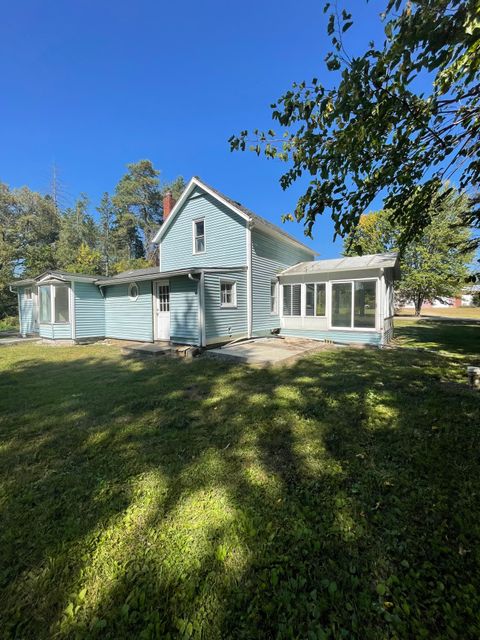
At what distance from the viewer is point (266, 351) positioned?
9.31 meters

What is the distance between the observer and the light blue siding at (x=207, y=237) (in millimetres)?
11891

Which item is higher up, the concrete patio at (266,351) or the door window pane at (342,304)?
the door window pane at (342,304)

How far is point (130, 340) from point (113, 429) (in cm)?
902

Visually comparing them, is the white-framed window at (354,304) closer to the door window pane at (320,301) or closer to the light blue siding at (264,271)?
the door window pane at (320,301)

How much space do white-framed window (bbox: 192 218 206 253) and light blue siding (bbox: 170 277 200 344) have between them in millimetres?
3195

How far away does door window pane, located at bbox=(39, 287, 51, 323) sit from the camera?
12.5 m

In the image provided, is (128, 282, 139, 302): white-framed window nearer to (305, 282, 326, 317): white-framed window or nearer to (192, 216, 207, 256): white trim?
(192, 216, 207, 256): white trim

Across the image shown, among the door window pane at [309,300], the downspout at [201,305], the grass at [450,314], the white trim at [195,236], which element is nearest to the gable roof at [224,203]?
the white trim at [195,236]

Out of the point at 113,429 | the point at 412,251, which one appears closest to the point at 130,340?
the point at 113,429

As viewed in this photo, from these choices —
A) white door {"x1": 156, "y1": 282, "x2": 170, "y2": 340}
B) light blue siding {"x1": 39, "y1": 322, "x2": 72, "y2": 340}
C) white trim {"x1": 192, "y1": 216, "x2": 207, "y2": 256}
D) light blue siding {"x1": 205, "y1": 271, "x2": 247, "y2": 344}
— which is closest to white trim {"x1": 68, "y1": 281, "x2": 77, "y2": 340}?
light blue siding {"x1": 39, "y1": 322, "x2": 72, "y2": 340}

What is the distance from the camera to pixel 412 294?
26.1 meters

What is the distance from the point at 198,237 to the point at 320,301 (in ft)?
20.5

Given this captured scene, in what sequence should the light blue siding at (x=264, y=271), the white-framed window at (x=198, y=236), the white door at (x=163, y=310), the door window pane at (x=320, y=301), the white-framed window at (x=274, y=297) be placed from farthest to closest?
the white-framed window at (x=274, y=297)
the white-framed window at (x=198, y=236)
the light blue siding at (x=264, y=271)
the door window pane at (x=320, y=301)
the white door at (x=163, y=310)

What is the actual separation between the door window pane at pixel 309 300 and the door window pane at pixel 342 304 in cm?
112
